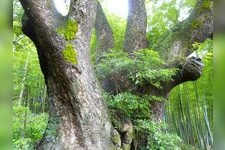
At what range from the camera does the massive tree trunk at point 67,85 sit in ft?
9.46

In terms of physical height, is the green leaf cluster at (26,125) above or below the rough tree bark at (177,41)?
below

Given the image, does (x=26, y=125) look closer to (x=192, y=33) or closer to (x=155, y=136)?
(x=155, y=136)

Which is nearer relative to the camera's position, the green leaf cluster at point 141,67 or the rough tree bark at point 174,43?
the green leaf cluster at point 141,67

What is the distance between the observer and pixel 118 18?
6.95 meters

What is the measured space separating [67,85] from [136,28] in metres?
2.07

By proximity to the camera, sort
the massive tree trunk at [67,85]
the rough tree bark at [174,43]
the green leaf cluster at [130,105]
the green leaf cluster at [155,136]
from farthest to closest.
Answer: the rough tree bark at [174,43] < the green leaf cluster at [130,105] < the green leaf cluster at [155,136] < the massive tree trunk at [67,85]

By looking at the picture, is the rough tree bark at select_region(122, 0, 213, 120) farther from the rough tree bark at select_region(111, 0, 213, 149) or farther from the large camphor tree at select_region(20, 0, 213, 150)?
the large camphor tree at select_region(20, 0, 213, 150)

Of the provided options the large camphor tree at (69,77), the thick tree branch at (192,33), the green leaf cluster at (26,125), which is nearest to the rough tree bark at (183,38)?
the thick tree branch at (192,33)

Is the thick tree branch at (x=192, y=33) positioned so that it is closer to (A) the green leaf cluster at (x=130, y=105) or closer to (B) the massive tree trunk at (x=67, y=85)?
(A) the green leaf cluster at (x=130, y=105)

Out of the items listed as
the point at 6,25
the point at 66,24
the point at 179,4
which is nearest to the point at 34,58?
the point at 179,4

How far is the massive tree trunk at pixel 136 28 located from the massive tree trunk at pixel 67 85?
1538mm

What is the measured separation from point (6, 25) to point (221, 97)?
0.31m

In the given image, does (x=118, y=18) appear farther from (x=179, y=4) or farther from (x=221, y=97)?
(x=221, y=97)

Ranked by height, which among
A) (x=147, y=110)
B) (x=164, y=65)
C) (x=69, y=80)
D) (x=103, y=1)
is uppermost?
(x=103, y=1)
